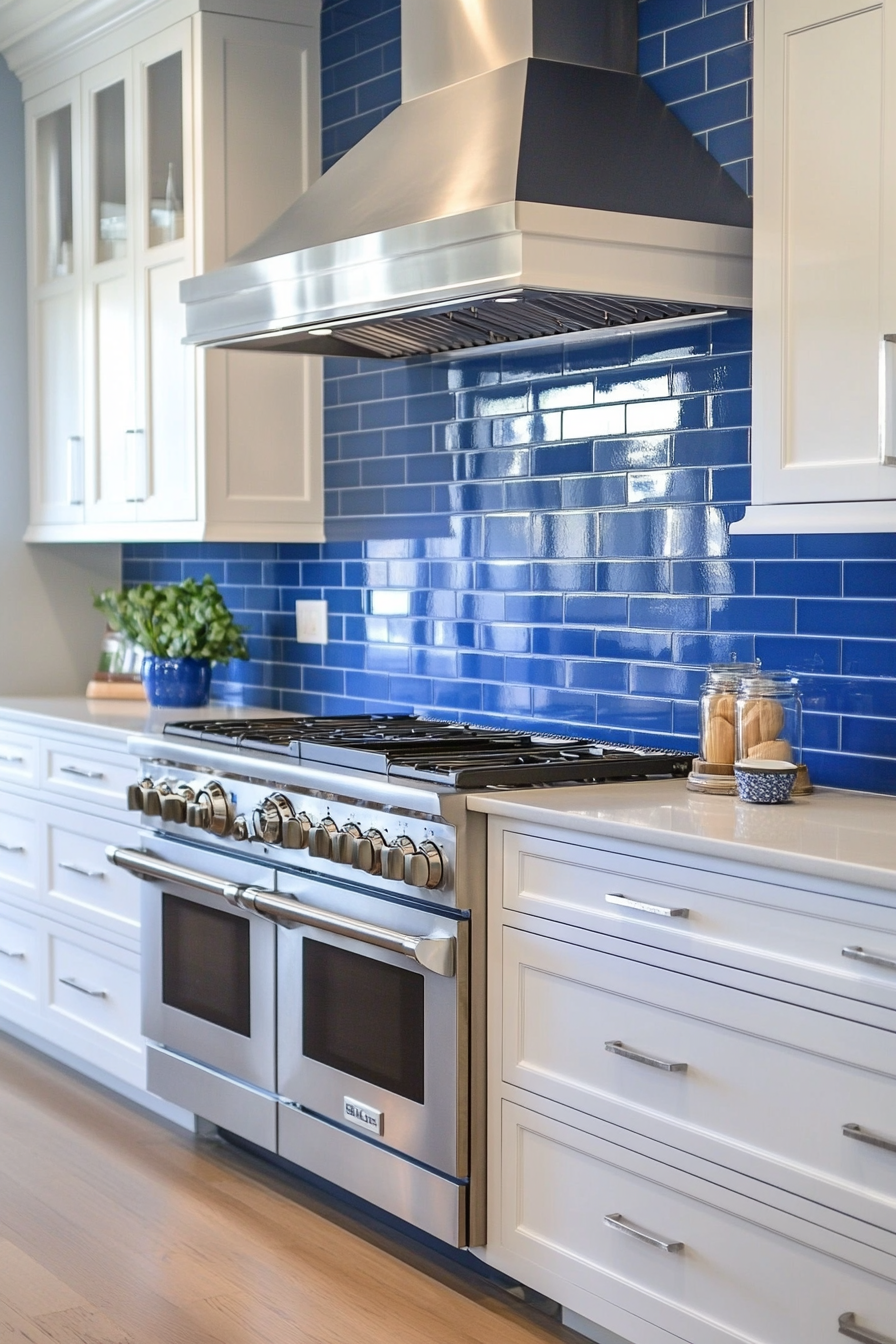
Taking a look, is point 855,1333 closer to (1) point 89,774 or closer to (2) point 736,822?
(2) point 736,822

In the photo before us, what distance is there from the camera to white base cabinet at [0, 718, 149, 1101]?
392cm

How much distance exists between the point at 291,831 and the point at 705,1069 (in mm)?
1064

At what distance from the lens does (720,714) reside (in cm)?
286

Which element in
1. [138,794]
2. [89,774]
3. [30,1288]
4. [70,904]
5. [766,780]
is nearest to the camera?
[766,780]

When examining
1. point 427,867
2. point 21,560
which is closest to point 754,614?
point 427,867

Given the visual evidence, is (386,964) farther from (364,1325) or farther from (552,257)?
(552,257)

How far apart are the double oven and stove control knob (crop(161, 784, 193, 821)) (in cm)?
2

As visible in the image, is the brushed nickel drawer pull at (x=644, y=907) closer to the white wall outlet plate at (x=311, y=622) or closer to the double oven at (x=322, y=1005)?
the double oven at (x=322, y=1005)

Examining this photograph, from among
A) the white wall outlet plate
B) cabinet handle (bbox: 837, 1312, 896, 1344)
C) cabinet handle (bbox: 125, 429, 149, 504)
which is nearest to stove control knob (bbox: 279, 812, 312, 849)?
the white wall outlet plate

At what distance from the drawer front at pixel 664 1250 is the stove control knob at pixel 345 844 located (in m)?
0.53

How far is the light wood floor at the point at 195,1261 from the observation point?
276cm

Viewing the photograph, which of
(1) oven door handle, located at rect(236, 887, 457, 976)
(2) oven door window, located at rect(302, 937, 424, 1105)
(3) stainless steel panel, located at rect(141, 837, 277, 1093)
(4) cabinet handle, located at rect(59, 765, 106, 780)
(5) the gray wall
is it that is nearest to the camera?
(1) oven door handle, located at rect(236, 887, 457, 976)

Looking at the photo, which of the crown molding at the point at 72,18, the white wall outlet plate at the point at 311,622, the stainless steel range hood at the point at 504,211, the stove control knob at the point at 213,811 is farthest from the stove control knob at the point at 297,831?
the crown molding at the point at 72,18

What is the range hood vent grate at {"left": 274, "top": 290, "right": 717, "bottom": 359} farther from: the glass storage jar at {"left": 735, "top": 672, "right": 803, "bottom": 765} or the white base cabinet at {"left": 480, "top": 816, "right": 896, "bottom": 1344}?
the white base cabinet at {"left": 480, "top": 816, "right": 896, "bottom": 1344}
